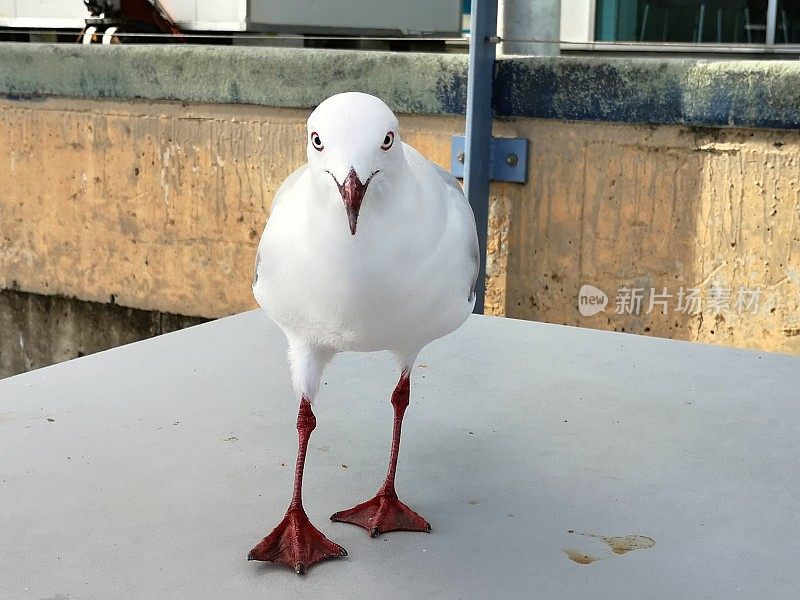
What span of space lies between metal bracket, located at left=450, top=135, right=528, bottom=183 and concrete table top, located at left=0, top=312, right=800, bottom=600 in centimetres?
104

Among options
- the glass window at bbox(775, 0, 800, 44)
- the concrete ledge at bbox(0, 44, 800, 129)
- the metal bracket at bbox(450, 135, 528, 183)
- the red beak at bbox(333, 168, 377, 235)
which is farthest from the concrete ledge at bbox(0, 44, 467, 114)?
the glass window at bbox(775, 0, 800, 44)

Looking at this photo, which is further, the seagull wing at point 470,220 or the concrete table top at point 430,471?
the seagull wing at point 470,220

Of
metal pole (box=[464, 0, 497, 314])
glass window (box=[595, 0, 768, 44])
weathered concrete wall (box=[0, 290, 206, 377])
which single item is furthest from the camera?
glass window (box=[595, 0, 768, 44])

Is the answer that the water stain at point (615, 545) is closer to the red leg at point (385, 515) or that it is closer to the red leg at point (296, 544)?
the red leg at point (385, 515)

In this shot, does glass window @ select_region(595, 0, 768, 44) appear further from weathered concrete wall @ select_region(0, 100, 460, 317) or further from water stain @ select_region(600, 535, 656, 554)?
water stain @ select_region(600, 535, 656, 554)

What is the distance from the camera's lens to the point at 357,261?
123 cm

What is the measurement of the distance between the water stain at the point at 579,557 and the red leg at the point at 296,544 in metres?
0.30

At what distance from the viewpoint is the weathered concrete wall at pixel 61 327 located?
411cm

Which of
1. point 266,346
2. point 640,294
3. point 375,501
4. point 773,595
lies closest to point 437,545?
point 375,501

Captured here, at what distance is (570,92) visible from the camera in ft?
10.3

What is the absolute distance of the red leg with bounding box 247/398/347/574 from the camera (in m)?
1.35

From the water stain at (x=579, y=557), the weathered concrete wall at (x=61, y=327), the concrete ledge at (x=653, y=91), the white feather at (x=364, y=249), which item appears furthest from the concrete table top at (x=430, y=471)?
the weathered concrete wall at (x=61, y=327)

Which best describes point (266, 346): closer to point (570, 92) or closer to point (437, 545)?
point (437, 545)

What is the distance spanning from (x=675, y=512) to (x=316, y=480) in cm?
55
